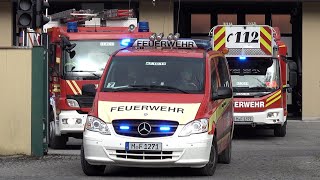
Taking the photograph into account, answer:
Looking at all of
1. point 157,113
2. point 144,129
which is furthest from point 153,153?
point 157,113

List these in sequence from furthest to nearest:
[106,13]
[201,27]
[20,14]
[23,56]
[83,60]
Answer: [201,27] < [106,13] < [83,60] < [20,14] < [23,56]

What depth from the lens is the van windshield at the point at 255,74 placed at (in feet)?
64.3

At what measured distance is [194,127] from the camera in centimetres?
1089

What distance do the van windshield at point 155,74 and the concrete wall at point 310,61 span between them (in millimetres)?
16358

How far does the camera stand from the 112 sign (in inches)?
774

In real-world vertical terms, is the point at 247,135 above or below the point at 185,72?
below

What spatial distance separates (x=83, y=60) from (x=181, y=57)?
4191mm

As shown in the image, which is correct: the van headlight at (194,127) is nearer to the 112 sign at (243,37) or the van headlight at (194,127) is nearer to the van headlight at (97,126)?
the van headlight at (97,126)

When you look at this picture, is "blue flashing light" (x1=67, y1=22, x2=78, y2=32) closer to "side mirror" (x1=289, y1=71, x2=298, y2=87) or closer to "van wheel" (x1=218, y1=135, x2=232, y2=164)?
"van wheel" (x1=218, y1=135, x2=232, y2=164)

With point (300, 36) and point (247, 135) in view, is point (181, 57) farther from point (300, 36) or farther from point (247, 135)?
point (300, 36)

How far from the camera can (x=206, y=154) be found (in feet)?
36.0

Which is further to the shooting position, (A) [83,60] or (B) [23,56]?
(A) [83,60]

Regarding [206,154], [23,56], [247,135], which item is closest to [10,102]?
[23,56]

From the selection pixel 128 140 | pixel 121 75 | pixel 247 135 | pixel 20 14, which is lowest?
pixel 247 135
